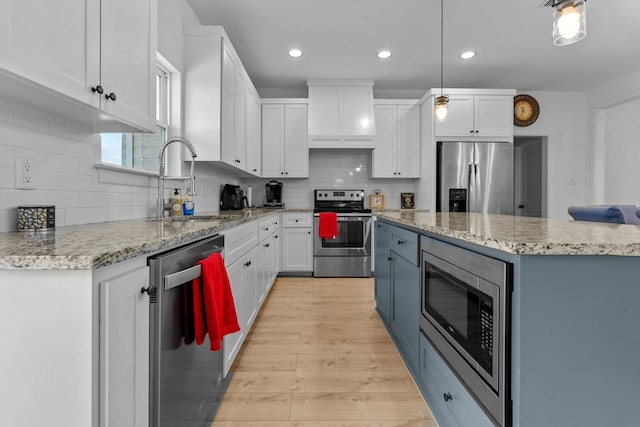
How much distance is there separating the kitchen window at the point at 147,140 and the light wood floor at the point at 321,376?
143 cm

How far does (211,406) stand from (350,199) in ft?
11.4

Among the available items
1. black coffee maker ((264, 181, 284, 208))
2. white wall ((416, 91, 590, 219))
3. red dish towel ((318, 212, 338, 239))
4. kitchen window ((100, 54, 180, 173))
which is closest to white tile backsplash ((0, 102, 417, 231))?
kitchen window ((100, 54, 180, 173))

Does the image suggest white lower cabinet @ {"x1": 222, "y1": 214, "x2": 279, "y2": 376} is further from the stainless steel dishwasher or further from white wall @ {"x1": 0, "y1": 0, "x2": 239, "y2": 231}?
white wall @ {"x1": 0, "y1": 0, "x2": 239, "y2": 231}

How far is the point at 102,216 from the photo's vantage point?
1668 mm

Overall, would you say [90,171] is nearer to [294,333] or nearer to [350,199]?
[294,333]

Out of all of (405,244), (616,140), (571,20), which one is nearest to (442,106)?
(571,20)

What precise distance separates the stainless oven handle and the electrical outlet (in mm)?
751

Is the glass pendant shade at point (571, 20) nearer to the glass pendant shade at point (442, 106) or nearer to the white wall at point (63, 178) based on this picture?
the glass pendant shade at point (442, 106)

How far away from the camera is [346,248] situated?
417cm

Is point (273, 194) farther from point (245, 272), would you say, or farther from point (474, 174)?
point (474, 174)

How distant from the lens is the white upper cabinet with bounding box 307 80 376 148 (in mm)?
4363

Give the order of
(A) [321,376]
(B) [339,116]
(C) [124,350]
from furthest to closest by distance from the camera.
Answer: (B) [339,116] < (A) [321,376] < (C) [124,350]

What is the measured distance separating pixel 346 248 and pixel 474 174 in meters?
1.96

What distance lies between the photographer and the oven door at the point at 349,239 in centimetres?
414
